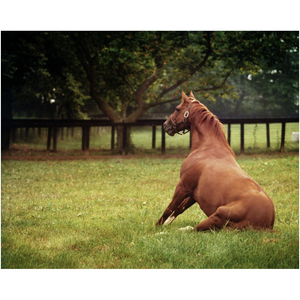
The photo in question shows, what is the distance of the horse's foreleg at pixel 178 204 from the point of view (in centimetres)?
565

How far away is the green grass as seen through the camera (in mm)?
4820

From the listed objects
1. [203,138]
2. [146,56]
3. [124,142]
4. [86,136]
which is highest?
[146,56]

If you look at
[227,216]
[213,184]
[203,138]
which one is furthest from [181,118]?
[227,216]

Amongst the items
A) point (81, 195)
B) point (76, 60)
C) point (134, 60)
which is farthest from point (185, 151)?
point (81, 195)

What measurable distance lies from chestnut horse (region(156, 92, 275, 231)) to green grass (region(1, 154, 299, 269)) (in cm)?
22

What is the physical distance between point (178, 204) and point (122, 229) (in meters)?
1.25

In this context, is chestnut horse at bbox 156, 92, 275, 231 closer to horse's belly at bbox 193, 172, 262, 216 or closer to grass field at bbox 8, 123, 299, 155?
horse's belly at bbox 193, 172, 262, 216

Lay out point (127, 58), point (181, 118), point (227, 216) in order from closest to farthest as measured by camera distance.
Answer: point (227, 216) → point (181, 118) → point (127, 58)

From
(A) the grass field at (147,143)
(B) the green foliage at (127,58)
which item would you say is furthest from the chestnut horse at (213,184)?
(A) the grass field at (147,143)

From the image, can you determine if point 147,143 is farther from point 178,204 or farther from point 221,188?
point 221,188

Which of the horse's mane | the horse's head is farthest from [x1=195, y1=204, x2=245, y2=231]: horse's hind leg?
the horse's head

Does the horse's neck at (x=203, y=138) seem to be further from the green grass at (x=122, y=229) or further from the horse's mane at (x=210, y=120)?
the green grass at (x=122, y=229)

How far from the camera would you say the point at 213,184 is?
527cm

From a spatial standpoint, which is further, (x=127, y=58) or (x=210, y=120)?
(x=127, y=58)
